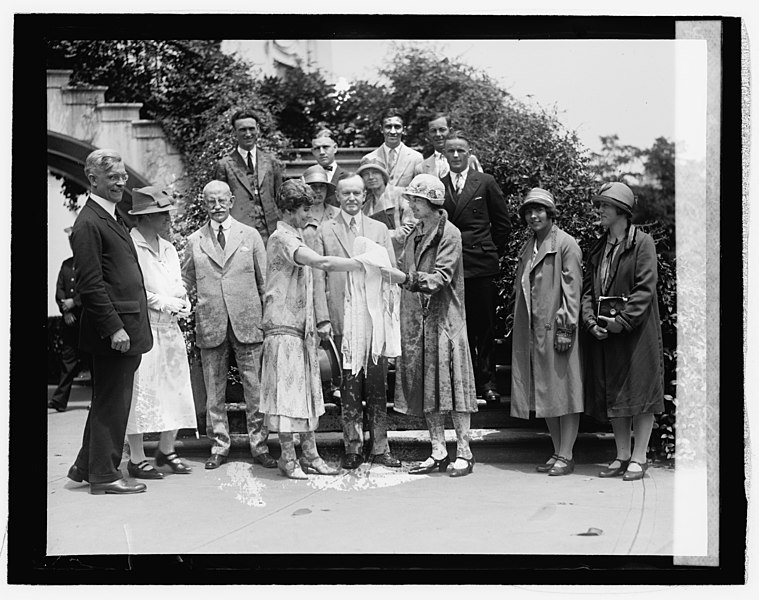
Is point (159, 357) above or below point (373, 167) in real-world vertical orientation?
below

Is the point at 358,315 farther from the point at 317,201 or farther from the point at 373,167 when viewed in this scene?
the point at 373,167

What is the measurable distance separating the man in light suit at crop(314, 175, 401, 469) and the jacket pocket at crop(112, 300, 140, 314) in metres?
1.23

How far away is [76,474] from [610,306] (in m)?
3.65

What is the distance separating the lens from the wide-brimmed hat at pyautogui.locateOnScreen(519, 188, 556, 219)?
8.45 meters

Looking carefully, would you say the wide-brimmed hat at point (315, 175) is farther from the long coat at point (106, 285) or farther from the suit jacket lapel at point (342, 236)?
the long coat at point (106, 285)

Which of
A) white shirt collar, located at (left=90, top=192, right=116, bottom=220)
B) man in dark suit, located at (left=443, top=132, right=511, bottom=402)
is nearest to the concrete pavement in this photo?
man in dark suit, located at (left=443, top=132, right=511, bottom=402)

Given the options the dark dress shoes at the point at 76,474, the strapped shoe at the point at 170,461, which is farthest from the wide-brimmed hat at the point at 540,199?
the dark dress shoes at the point at 76,474

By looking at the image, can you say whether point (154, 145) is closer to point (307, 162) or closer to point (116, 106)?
point (116, 106)

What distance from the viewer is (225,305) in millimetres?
8453

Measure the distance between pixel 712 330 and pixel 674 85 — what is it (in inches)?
62.7

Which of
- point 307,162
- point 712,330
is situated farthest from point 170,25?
point 712,330

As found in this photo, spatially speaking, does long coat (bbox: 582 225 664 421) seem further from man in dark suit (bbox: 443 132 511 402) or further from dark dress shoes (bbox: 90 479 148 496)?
dark dress shoes (bbox: 90 479 148 496)

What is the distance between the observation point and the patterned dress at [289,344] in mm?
8203

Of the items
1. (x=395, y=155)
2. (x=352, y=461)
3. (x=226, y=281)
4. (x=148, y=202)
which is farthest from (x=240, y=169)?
(x=352, y=461)
